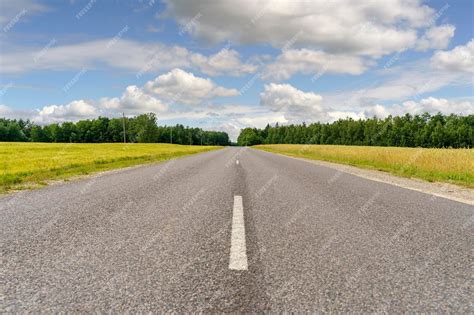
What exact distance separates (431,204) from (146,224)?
5152 mm

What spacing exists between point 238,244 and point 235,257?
0.41 metres

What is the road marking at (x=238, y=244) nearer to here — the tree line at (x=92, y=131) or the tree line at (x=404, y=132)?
the tree line at (x=404, y=132)

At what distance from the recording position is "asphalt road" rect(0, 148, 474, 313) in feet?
7.65

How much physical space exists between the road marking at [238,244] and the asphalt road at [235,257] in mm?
19

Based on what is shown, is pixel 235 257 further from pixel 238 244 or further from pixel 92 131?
pixel 92 131

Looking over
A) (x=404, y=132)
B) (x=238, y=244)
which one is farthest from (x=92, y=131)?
(x=238, y=244)

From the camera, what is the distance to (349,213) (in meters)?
5.36

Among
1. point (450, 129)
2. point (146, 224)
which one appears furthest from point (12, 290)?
point (450, 129)

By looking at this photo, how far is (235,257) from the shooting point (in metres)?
3.15

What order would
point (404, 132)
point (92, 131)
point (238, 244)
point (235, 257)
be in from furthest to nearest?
point (92, 131) < point (404, 132) < point (238, 244) < point (235, 257)

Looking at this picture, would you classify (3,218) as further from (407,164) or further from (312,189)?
(407,164)

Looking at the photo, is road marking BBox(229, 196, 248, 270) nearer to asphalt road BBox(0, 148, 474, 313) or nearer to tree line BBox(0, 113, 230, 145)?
asphalt road BBox(0, 148, 474, 313)

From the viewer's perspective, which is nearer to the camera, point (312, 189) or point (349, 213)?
point (349, 213)

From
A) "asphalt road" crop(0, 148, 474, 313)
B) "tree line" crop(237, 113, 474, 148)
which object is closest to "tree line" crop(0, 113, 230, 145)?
"tree line" crop(237, 113, 474, 148)
